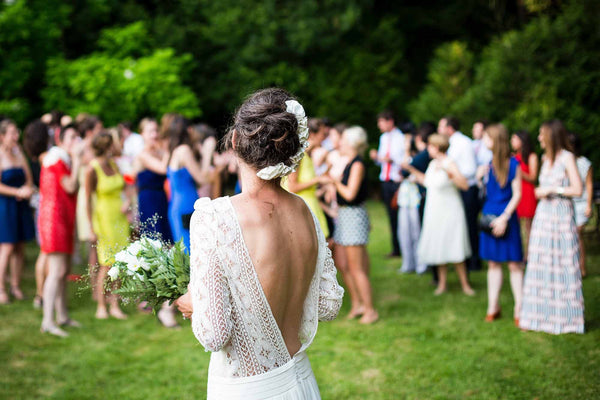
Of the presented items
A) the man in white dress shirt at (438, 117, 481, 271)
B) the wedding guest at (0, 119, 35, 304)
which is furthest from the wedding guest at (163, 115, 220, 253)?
the man in white dress shirt at (438, 117, 481, 271)

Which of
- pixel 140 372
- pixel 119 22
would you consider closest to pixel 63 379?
pixel 140 372

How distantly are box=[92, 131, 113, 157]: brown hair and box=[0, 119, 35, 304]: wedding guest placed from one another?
129 centimetres

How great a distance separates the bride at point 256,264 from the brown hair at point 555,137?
4.19m

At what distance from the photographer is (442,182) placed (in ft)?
23.7

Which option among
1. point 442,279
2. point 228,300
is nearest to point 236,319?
point 228,300

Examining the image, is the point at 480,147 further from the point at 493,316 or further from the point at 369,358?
the point at 369,358

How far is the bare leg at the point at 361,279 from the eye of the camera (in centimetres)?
641

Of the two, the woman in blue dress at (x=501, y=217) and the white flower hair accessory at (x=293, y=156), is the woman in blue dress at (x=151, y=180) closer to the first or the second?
the woman in blue dress at (x=501, y=217)

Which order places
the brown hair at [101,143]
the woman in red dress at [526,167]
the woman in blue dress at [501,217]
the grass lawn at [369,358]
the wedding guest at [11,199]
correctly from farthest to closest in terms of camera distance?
1. the woman in red dress at [526,167]
2. the wedding guest at [11,199]
3. the brown hair at [101,143]
4. the woman in blue dress at [501,217]
5. the grass lawn at [369,358]

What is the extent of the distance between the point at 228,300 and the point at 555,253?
4.46 metres

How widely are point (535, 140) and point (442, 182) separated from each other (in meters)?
4.78

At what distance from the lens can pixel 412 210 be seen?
8.60 meters

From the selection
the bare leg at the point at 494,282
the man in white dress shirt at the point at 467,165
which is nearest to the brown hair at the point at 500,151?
the bare leg at the point at 494,282

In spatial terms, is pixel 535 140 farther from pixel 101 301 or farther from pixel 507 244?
pixel 101 301
